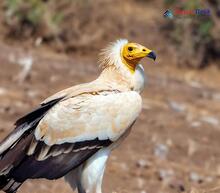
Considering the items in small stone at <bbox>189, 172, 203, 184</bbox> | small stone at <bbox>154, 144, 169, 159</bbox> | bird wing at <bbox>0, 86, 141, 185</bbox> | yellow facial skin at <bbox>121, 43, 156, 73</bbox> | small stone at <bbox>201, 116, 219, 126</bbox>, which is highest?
yellow facial skin at <bbox>121, 43, 156, 73</bbox>

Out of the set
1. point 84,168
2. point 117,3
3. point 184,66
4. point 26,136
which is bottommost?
point 184,66

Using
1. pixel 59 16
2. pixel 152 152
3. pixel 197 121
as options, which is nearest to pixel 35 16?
pixel 59 16

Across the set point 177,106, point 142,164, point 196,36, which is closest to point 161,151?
point 142,164

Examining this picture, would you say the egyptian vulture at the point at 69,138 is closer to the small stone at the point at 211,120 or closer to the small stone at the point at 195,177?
the small stone at the point at 195,177

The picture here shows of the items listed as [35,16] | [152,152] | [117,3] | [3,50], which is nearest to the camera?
[152,152]

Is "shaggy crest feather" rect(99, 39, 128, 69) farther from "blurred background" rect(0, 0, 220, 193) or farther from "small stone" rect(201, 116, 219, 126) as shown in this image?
"small stone" rect(201, 116, 219, 126)

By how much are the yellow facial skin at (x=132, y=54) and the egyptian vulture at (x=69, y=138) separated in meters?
0.51

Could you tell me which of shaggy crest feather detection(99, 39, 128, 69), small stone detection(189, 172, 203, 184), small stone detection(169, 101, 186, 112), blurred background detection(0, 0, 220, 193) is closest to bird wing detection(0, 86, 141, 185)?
shaggy crest feather detection(99, 39, 128, 69)

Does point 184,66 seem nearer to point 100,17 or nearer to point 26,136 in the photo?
point 100,17

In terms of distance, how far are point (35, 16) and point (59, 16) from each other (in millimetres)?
639

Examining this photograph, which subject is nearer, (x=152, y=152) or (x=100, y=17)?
(x=152, y=152)

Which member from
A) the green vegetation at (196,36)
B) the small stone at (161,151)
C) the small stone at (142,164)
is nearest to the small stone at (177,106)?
the small stone at (161,151)

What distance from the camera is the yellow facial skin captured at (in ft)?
24.4

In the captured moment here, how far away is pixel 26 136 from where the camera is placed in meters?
7.03
